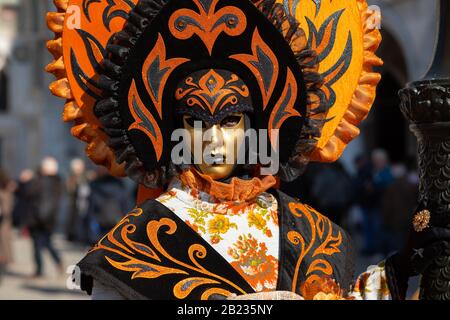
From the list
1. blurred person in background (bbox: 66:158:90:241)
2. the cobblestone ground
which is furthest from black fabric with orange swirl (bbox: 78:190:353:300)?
blurred person in background (bbox: 66:158:90:241)

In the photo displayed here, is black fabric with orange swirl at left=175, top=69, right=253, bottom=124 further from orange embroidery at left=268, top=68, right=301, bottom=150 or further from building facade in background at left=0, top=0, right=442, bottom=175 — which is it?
building facade in background at left=0, top=0, right=442, bottom=175

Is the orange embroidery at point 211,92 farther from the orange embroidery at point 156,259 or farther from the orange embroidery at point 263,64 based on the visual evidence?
the orange embroidery at point 156,259

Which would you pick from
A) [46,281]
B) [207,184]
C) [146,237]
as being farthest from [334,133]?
[46,281]

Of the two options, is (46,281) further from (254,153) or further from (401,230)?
(254,153)

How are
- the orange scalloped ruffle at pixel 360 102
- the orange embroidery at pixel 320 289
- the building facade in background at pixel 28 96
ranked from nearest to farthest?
the orange embroidery at pixel 320 289 → the orange scalloped ruffle at pixel 360 102 → the building facade in background at pixel 28 96

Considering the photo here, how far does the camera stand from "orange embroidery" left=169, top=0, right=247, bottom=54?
3.77m

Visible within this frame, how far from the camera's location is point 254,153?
3.76 m

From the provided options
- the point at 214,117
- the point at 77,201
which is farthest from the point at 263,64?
the point at 77,201

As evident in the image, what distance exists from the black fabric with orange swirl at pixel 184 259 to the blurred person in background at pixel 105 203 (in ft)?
22.5

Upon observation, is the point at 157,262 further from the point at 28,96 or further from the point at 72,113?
the point at 28,96

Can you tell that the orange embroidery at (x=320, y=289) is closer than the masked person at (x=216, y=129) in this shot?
Yes

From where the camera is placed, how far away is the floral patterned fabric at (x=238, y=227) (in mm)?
3643

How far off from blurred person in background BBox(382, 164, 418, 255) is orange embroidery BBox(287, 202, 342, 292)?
26.2 feet

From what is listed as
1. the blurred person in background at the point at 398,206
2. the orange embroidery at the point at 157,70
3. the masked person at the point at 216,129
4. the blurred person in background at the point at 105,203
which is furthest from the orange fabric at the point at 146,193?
the blurred person in background at the point at 398,206
